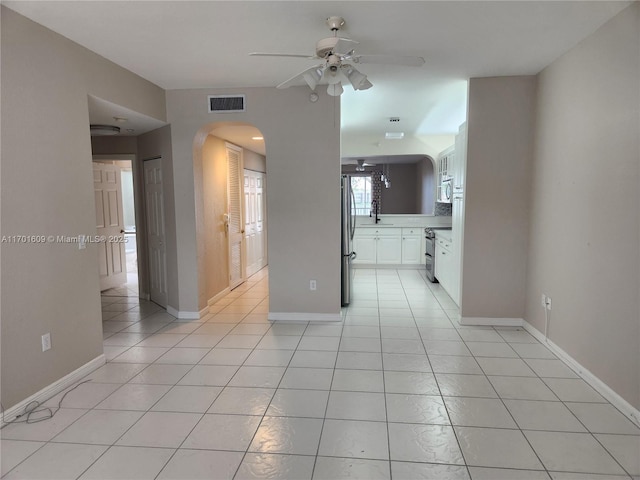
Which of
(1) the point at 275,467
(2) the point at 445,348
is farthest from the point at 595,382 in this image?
(1) the point at 275,467

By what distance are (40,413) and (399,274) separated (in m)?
5.50

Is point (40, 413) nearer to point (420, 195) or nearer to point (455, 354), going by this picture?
point (455, 354)

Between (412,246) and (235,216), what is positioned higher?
(235,216)

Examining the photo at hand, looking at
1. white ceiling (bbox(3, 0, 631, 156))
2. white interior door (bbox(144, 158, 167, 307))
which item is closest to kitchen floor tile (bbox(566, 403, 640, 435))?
white ceiling (bbox(3, 0, 631, 156))

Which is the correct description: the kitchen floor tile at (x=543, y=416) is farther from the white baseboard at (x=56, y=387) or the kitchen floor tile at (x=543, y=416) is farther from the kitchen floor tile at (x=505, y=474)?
the white baseboard at (x=56, y=387)

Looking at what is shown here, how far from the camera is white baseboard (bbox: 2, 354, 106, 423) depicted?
7.77 feet

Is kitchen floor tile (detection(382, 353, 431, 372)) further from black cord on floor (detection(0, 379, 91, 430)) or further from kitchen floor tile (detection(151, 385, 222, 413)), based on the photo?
black cord on floor (detection(0, 379, 91, 430))

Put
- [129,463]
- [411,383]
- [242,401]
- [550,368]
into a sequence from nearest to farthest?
[129,463]
[242,401]
[411,383]
[550,368]

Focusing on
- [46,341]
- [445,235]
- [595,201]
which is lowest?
[46,341]

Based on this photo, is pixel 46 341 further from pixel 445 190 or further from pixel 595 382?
pixel 445 190

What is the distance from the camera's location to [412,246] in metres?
7.19

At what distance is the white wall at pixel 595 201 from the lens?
2357 mm

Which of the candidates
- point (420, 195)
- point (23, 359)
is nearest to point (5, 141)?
point (23, 359)

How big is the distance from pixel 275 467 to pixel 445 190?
5351 mm
